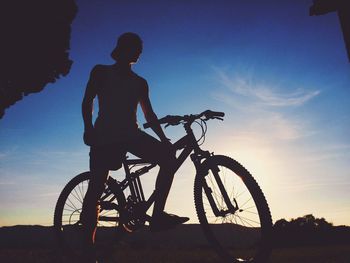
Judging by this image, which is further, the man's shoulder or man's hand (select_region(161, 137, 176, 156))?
the man's shoulder

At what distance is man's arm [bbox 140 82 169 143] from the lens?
14.0 ft

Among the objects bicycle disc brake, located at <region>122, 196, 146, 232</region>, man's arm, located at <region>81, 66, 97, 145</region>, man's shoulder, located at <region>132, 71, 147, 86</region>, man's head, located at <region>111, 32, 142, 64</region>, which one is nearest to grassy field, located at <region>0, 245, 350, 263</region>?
bicycle disc brake, located at <region>122, 196, 146, 232</region>

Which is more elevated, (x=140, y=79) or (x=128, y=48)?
(x=128, y=48)

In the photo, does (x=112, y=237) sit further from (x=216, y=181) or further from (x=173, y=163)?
(x=216, y=181)

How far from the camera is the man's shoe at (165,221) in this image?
3.73 metres

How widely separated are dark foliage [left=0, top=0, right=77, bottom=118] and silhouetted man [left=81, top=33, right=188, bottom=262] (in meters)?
11.8

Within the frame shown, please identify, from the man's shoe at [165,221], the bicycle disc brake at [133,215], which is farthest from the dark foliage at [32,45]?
→ the man's shoe at [165,221]

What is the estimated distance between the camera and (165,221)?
3738 millimetres

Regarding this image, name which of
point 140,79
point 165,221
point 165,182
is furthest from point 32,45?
point 165,221

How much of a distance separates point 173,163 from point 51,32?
46.3 ft

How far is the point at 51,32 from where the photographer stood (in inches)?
611

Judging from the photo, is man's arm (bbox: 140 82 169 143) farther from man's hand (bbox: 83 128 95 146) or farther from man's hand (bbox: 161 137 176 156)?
man's hand (bbox: 83 128 95 146)

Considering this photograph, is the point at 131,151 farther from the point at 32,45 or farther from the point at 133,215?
the point at 32,45

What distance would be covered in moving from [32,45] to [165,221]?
13664 millimetres
